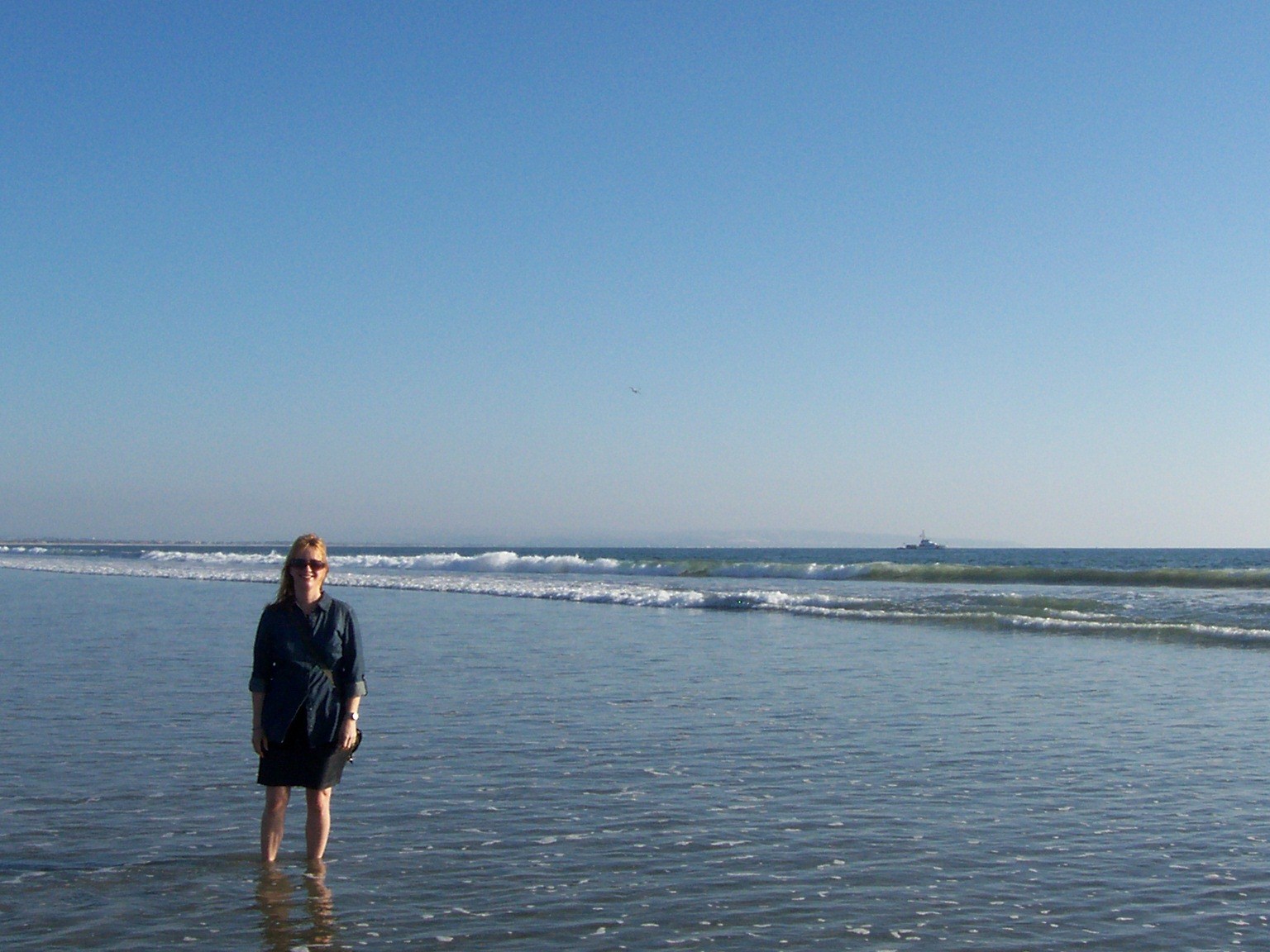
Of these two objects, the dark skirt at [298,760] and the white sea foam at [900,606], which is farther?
the white sea foam at [900,606]

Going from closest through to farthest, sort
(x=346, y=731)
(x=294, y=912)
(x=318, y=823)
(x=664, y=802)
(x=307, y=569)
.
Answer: (x=294, y=912)
(x=307, y=569)
(x=346, y=731)
(x=318, y=823)
(x=664, y=802)

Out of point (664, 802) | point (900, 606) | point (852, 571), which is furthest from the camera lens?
point (852, 571)

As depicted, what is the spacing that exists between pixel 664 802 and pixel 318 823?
231cm

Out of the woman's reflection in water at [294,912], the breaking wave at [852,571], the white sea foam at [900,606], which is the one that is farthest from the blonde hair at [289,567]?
the breaking wave at [852,571]

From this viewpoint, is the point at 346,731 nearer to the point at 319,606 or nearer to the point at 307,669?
the point at 307,669

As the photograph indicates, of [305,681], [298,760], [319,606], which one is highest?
[319,606]

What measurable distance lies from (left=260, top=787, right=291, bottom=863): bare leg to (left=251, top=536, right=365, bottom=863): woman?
2.2 inches

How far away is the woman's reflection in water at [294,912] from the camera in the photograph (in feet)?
16.2

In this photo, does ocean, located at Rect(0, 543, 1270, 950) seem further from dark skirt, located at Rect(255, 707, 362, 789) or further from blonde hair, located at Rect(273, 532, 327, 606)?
blonde hair, located at Rect(273, 532, 327, 606)

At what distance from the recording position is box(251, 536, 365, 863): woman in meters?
5.76

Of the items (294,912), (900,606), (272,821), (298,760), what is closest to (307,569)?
(298,760)

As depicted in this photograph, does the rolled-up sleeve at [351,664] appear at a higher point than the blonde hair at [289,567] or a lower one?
lower

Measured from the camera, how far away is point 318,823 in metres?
5.97

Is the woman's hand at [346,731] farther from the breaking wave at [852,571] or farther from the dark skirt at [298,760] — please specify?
the breaking wave at [852,571]
